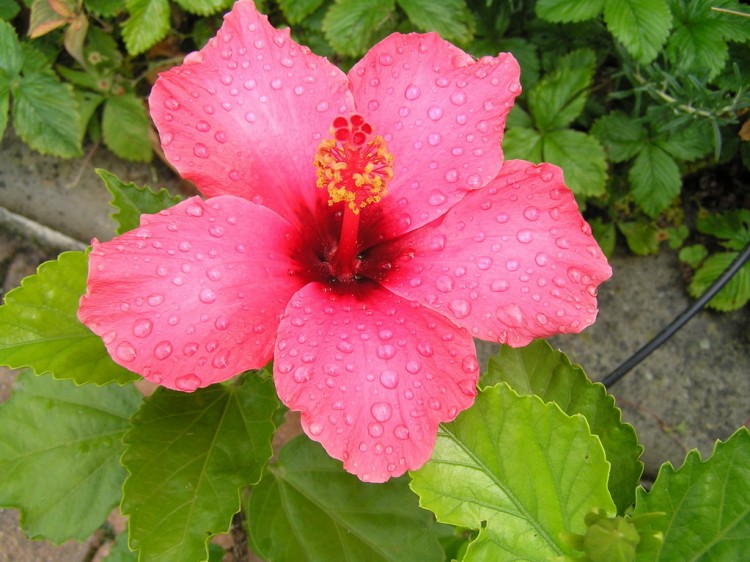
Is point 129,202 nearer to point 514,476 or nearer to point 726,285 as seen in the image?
point 514,476

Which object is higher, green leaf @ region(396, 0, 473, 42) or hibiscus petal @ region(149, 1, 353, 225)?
hibiscus petal @ region(149, 1, 353, 225)

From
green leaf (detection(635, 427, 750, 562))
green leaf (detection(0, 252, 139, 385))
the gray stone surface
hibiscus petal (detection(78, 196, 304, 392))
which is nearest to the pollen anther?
hibiscus petal (detection(78, 196, 304, 392))

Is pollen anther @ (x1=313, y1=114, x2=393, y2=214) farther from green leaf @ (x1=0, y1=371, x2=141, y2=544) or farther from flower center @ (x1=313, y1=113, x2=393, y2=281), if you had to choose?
green leaf @ (x1=0, y1=371, x2=141, y2=544)

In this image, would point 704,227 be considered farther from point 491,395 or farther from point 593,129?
point 491,395

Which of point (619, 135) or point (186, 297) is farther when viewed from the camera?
point (619, 135)

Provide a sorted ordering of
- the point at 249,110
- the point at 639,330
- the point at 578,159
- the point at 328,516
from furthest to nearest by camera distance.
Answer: the point at 639,330
the point at 578,159
the point at 328,516
the point at 249,110

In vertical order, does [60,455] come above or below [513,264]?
below

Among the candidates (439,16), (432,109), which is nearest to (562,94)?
(439,16)
